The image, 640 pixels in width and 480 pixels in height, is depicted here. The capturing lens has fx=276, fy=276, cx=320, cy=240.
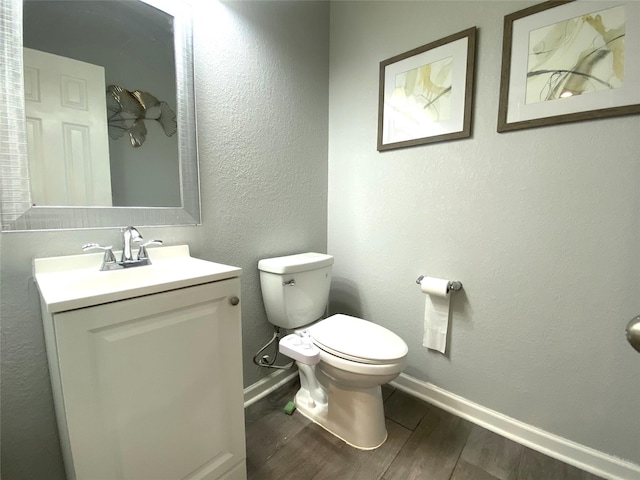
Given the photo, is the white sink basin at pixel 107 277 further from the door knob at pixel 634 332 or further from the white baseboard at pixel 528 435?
the white baseboard at pixel 528 435

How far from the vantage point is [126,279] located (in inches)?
35.0

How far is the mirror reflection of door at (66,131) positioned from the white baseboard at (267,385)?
110 centimetres

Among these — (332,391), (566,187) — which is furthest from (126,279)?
(566,187)

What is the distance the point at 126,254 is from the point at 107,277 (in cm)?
10

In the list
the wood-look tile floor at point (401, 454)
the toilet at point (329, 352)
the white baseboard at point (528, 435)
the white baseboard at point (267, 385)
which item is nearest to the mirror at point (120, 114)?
the toilet at point (329, 352)

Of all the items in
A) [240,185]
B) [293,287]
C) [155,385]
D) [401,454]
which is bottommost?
[401,454]

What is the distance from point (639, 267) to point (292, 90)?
1.67 m

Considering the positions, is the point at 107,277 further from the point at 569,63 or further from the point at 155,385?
the point at 569,63

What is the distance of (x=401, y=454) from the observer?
1.16 meters

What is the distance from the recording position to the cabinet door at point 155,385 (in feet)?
2.08

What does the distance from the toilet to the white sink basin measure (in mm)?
438

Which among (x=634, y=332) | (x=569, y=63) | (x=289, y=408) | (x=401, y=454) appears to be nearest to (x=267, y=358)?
(x=289, y=408)

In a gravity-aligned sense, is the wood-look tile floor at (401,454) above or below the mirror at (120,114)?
below

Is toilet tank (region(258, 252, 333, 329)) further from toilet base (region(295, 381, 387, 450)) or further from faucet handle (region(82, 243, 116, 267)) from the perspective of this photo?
faucet handle (region(82, 243, 116, 267))
